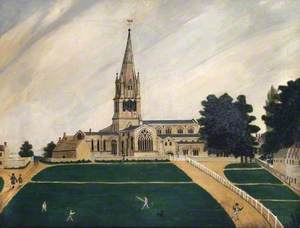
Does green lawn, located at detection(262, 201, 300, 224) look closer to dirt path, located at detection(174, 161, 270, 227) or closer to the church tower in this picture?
dirt path, located at detection(174, 161, 270, 227)

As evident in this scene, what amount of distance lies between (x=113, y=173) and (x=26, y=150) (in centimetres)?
122

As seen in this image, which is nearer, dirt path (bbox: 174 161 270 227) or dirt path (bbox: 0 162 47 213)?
dirt path (bbox: 174 161 270 227)

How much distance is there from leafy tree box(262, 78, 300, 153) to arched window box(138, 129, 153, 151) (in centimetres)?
158

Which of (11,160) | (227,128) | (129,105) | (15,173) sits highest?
(129,105)

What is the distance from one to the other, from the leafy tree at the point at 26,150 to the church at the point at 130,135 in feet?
1.07

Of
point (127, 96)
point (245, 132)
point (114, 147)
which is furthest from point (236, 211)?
point (127, 96)

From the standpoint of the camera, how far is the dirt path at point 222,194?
378 inches

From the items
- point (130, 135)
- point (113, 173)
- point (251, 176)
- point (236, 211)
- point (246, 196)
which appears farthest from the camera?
point (130, 135)

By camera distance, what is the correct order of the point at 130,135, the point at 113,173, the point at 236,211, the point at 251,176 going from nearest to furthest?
the point at 236,211 → the point at 113,173 → the point at 251,176 → the point at 130,135

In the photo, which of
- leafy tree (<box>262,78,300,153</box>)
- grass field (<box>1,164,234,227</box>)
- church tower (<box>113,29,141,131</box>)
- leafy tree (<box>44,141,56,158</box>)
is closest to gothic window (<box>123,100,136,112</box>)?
church tower (<box>113,29,141,131</box>)

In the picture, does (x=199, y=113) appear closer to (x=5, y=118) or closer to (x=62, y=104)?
(x=62, y=104)

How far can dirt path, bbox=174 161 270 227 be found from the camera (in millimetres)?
9609

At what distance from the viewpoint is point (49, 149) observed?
997cm

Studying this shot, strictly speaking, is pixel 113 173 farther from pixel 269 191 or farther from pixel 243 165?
pixel 269 191
